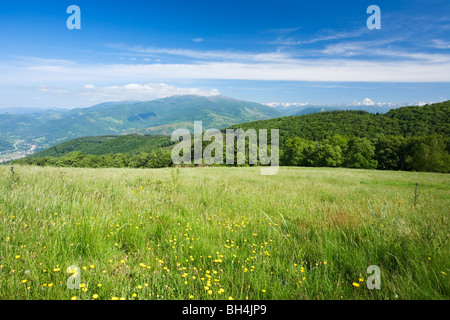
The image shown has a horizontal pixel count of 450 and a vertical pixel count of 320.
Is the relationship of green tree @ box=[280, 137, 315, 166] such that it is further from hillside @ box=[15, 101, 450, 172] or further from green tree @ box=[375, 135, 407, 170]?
green tree @ box=[375, 135, 407, 170]

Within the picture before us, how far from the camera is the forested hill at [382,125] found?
287ft

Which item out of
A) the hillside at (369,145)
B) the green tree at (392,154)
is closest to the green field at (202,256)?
the hillside at (369,145)

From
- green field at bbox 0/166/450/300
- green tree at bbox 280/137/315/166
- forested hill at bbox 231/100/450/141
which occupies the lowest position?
green tree at bbox 280/137/315/166

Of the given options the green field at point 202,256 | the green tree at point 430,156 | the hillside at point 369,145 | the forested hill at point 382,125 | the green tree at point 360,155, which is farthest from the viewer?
the forested hill at point 382,125

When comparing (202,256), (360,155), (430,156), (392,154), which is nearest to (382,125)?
(392,154)

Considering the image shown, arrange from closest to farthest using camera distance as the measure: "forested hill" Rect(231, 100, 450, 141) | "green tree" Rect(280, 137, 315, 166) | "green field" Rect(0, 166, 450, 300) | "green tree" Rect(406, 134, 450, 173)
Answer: "green field" Rect(0, 166, 450, 300) → "green tree" Rect(406, 134, 450, 173) → "green tree" Rect(280, 137, 315, 166) → "forested hill" Rect(231, 100, 450, 141)

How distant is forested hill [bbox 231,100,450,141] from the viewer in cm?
8738

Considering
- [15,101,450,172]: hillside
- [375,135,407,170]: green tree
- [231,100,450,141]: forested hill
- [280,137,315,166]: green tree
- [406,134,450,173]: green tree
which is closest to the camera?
[406,134,450,173]: green tree

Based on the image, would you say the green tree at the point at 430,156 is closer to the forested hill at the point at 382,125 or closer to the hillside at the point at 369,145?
the hillside at the point at 369,145

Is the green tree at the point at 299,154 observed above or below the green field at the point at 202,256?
below

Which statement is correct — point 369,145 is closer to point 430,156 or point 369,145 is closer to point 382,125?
point 430,156

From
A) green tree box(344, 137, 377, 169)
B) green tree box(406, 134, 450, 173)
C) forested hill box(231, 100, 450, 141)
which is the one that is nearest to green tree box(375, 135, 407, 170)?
green tree box(344, 137, 377, 169)
